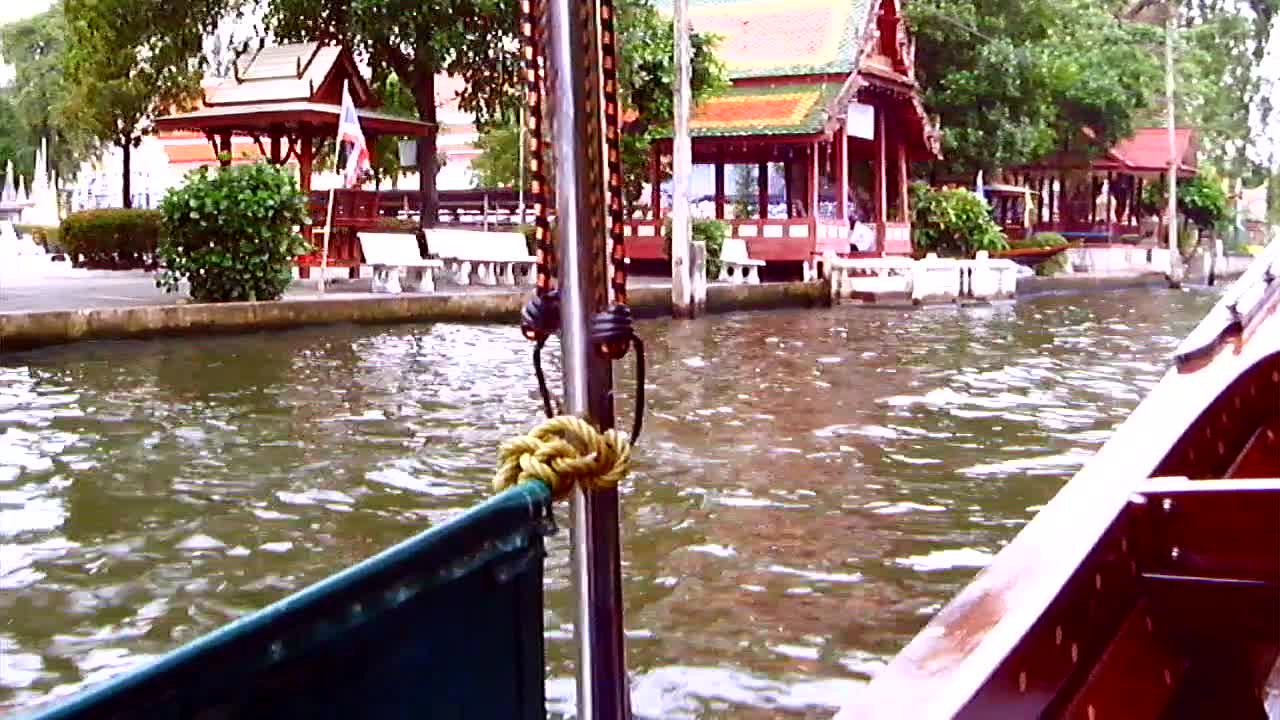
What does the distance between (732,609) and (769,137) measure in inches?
680

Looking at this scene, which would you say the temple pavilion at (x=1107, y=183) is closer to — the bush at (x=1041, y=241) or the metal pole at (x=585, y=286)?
the bush at (x=1041, y=241)

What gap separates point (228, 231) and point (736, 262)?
9065mm

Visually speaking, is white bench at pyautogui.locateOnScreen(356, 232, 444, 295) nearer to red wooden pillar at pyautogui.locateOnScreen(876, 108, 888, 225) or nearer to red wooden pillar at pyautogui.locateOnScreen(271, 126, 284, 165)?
red wooden pillar at pyautogui.locateOnScreen(271, 126, 284, 165)

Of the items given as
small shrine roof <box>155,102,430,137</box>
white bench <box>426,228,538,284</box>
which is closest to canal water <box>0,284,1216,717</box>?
white bench <box>426,228,538,284</box>

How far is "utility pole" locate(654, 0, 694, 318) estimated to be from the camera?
14.9 metres

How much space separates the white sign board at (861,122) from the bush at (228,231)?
11.8 meters

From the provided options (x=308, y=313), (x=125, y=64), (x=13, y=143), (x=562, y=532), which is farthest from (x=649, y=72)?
(x=13, y=143)

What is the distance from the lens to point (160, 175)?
109 feet

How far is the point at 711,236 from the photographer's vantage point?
765 inches

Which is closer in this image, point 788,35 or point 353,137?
point 353,137

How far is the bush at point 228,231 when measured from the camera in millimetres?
11703

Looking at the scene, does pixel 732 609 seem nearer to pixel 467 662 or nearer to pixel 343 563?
pixel 343 563

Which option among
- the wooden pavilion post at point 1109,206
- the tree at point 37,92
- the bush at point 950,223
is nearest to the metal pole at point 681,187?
the bush at point 950,223

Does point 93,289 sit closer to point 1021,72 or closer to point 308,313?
point 308,313
